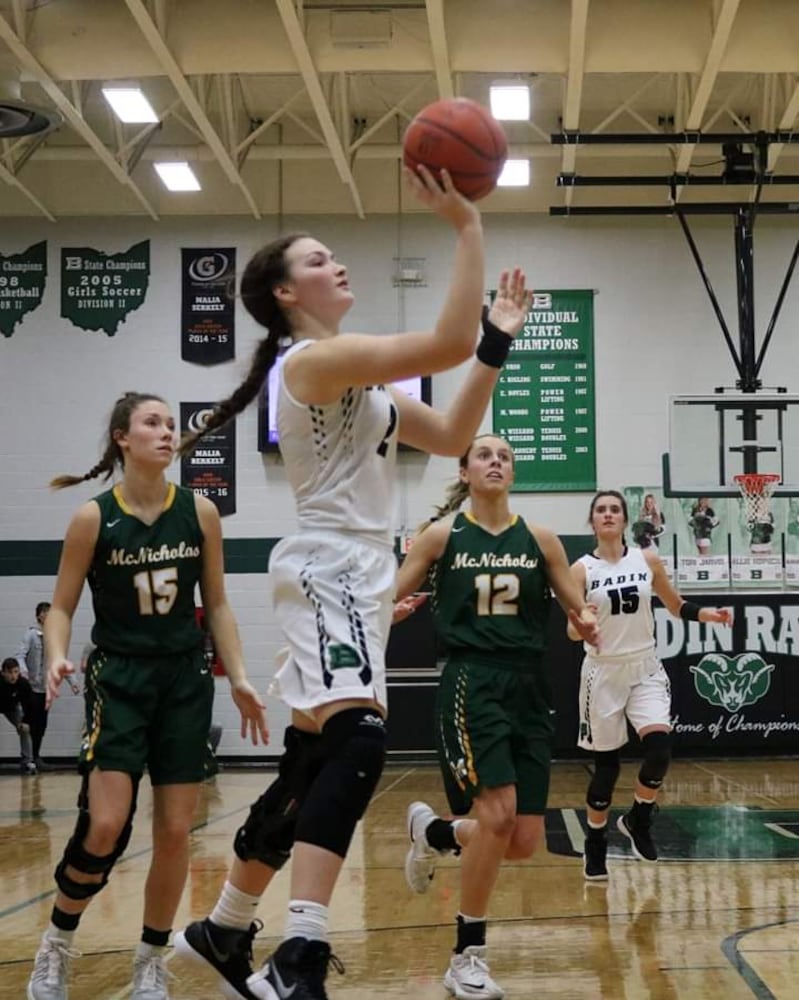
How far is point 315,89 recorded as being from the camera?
1227 cm

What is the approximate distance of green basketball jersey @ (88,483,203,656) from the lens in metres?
4.23

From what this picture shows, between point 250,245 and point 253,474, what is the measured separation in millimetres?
2726

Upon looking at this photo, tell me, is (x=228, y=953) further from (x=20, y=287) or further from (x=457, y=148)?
(x=20, y=287)

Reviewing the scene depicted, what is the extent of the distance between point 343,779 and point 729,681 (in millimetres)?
12014

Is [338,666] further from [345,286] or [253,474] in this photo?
[253,474]

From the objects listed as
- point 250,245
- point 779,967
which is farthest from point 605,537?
point 250,245

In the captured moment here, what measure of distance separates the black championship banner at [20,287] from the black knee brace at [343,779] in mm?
13894

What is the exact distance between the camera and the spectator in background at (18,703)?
576 inches

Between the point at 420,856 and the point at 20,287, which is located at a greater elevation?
the point at 20,287

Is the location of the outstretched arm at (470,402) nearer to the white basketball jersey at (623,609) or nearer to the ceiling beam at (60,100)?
the white basketball jersey at (623,609)

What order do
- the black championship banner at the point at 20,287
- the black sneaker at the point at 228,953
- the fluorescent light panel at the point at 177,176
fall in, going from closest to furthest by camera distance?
the black sneaker at the point at 228,953, the fluorescent light panel at the point at 177,176, the black championship banner at the point at 20,287

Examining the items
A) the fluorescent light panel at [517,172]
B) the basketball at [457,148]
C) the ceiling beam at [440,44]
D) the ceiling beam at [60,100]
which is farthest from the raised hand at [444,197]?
the fluorescent light panel at [517,172]

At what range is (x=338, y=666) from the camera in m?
3.05

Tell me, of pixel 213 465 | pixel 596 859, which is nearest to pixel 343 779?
pixel 596 859
